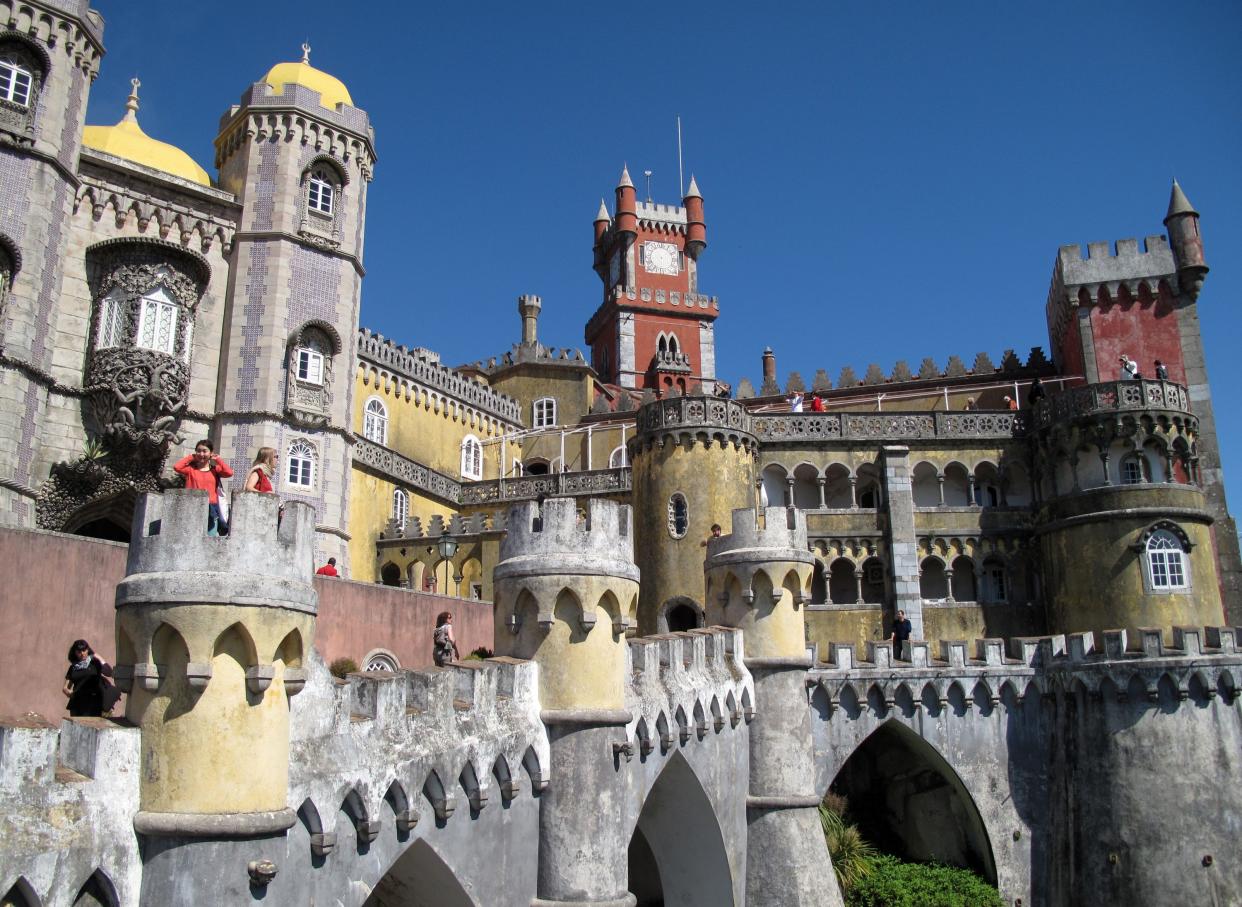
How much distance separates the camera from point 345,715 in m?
10.2

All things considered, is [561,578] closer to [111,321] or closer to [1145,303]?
[111,321]

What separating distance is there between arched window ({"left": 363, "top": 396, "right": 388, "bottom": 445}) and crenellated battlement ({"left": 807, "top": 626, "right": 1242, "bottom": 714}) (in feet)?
67.1

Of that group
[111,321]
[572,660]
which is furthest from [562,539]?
[111,321]

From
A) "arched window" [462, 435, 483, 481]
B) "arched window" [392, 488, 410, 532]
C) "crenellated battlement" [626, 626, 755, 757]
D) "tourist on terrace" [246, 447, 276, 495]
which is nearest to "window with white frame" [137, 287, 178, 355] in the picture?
"arched window" [392, 488, 410, 532]

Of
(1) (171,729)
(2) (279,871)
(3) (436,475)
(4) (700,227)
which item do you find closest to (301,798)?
(2) (279,871)

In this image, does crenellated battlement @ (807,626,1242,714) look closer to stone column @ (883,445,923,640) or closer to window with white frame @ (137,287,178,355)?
stone column @ (883,445,923,640)

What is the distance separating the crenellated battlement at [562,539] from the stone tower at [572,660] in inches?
0.5

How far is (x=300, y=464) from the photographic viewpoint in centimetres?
3186

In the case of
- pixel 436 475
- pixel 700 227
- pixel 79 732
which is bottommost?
pixel 79 732

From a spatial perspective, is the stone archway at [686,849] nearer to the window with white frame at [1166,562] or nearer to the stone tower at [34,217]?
the stone tower at [34,217]

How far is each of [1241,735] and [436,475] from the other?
28178 millimetres

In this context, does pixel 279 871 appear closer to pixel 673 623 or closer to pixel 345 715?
pixel 345 715

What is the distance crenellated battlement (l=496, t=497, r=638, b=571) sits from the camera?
13398 millimetres

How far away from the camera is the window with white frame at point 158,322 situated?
2970cm
